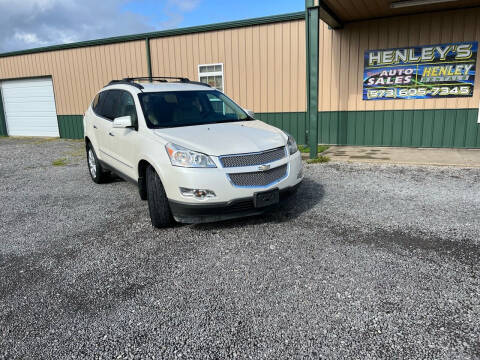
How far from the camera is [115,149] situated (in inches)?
210

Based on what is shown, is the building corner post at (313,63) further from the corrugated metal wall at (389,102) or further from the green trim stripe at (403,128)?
the green trim stripe at (403,128)

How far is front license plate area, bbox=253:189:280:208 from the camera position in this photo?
3.95 meters

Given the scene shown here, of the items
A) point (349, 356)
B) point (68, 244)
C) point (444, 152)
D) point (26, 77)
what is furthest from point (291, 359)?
point (26, 77)

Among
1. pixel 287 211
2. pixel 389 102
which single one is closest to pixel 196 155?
pixel 287 211

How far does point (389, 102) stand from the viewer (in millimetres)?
9414

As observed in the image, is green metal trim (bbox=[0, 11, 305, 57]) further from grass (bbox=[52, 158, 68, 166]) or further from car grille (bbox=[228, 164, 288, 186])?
car grille (bbox=[228, 164, 288, 186])

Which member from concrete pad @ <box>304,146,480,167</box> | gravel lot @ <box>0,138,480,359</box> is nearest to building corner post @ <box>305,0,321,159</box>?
concrete pad @ <box>304,146,480,167</box>

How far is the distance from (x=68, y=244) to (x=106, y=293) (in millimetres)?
1325

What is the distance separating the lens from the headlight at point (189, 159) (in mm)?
3829

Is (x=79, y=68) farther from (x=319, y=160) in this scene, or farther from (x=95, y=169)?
(x=319, y=160)

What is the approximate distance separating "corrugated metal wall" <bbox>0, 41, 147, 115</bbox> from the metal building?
0.07 metres

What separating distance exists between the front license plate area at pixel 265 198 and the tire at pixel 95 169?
366 centimetres

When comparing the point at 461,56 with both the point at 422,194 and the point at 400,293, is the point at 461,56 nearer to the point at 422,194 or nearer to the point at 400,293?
the point at 422,194

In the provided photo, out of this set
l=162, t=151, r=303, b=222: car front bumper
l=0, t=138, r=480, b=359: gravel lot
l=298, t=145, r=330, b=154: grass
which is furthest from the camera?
l=298, t=145, r=330, b=154: grass
